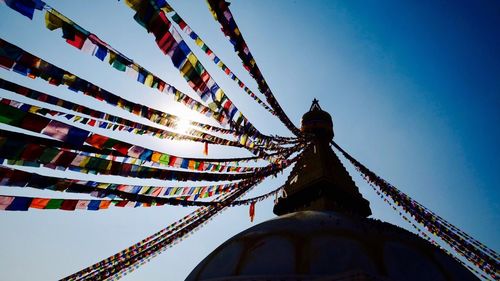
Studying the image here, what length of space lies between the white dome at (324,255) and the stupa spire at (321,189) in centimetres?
223

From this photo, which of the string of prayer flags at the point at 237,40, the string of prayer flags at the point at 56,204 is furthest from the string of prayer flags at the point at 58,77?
the string of prayer flags at the point at 237,40

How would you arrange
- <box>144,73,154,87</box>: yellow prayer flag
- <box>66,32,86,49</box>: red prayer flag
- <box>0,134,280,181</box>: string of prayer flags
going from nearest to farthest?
1. <box>0,134,280,181</box>: string of prayer flags
2. <box>66,32,86,49</box>: red prayer flag
3. <box>144,73,154,87</box>: yellow prayer flag

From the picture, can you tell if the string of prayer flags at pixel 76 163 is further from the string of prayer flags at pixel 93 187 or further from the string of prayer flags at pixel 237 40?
the string of prayer flags at pixel 237 40

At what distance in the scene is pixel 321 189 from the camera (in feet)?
24.3

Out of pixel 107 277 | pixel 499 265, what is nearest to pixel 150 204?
pixel 107 277

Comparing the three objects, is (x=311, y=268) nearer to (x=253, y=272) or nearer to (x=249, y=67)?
(x=253, y=272)

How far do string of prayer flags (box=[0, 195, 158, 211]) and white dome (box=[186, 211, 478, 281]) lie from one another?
1.77 metres

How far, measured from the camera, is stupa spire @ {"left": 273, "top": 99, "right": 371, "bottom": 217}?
7328 mm

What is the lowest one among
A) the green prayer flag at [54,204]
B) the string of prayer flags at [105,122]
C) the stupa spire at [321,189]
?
the green prayer flag at [54,204]

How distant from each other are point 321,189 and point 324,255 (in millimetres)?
3693

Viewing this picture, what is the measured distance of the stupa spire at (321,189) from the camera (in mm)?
7328

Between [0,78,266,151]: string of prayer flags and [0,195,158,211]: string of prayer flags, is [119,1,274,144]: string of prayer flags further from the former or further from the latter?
[0,195,158,211]: string of prayer flags

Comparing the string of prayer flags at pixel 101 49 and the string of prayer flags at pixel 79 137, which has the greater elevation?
the string of prayer flags at pixel 101 49

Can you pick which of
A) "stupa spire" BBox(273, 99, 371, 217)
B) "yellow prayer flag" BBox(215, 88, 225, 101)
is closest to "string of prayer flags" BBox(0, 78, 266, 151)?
"yellow prayer flag" BBox(215, 88, 225, 101)
